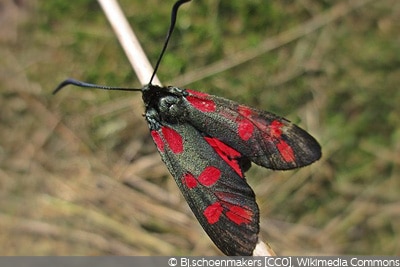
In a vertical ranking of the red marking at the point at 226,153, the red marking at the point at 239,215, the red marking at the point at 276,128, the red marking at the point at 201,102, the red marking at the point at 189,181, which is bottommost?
the red marking at the point at 239,215

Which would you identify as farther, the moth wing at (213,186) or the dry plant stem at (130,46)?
the dry plant stem at (130,46)

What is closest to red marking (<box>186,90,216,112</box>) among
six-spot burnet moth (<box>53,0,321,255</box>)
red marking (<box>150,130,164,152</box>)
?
six-spot burnet moth (<box>53,0,321,255</box>)

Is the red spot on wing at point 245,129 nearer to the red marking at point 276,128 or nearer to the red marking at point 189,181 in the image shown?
the red marking at point 276,128

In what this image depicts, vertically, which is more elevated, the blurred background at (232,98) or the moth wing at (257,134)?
the blurred background at (232,98)

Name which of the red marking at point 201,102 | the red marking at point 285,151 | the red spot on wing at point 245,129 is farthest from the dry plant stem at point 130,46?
the red marking at point 285,151

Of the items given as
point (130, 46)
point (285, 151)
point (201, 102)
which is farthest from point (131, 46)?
point (285, 151)

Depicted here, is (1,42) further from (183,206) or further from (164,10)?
(183,206)

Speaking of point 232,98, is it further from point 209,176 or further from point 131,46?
point 209,176
